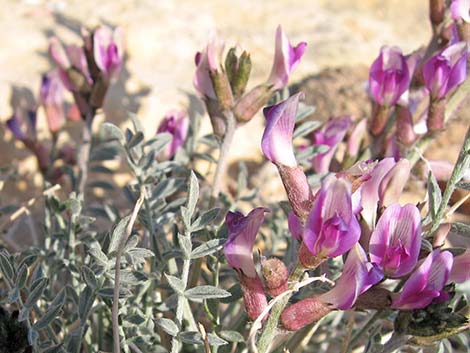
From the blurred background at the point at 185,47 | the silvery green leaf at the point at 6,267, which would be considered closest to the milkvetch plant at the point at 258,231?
the silvery green leaf at the point at 6,267

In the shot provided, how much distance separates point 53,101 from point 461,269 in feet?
3.85

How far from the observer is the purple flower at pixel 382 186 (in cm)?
108

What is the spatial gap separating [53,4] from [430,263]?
7.53 ft

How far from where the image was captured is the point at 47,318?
3.62 feet

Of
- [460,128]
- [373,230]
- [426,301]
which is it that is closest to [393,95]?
[373,230]

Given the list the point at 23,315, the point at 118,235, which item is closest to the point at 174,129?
the point at 118,235

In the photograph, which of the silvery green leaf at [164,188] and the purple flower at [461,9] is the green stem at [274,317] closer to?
the silvery green leaf at [164,188]

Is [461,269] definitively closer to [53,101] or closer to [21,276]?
[21,276]

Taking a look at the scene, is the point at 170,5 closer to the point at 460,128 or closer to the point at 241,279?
the point at 460,128

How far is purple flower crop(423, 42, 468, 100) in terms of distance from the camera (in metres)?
1.27

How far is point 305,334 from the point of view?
1.29 meters

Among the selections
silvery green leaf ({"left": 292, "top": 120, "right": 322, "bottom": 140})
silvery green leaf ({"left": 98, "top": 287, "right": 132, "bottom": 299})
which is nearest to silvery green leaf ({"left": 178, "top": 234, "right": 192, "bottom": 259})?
silvery green leaf ({"left": 98, "top": 287, "right": 132, "bottom": 299})

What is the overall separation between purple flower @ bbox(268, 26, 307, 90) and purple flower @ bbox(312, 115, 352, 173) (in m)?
0.21

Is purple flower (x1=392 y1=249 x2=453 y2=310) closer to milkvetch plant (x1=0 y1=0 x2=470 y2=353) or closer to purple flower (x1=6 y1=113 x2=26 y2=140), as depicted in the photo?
milkvetch plant (x1=0 y1=0 x2=470 y2=353)
